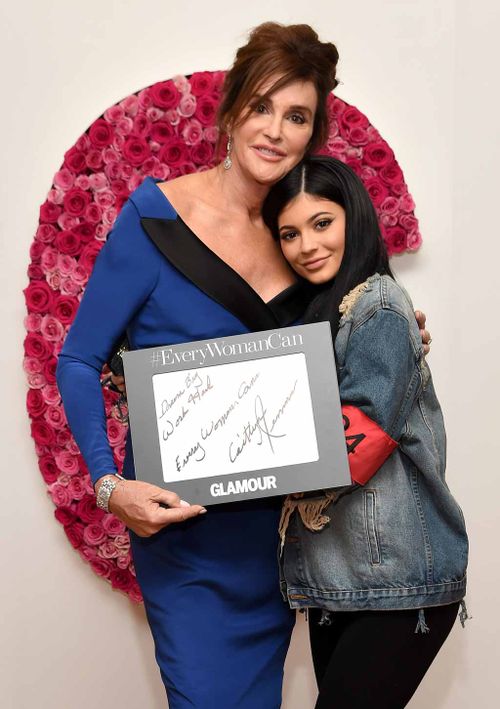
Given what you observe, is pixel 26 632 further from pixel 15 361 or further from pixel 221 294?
pixel 221 294

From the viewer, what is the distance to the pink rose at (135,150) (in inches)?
95.0

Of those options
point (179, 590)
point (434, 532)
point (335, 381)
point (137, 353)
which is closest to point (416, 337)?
point (335, 381)

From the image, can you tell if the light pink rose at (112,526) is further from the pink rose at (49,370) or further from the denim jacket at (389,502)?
the denim jacket at (389,502)

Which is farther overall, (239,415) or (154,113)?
(154,113)

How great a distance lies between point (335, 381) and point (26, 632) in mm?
1446

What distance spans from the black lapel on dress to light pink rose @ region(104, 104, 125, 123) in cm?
78

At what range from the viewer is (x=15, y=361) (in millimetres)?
2471

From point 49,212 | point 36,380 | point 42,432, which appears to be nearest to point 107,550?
point 42,432

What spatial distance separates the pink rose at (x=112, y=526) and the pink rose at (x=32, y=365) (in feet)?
1.42

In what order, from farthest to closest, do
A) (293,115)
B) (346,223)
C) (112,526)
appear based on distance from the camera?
(112,526) < (293,115) < (346,223)

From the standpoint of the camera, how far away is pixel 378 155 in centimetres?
247

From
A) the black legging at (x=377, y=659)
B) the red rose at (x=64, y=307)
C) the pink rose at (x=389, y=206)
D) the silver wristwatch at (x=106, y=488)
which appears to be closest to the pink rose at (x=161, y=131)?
the red rose at (x=64, y=307)

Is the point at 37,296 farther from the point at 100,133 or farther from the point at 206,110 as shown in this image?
the point at 206,110

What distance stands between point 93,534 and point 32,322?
59 centimetres
